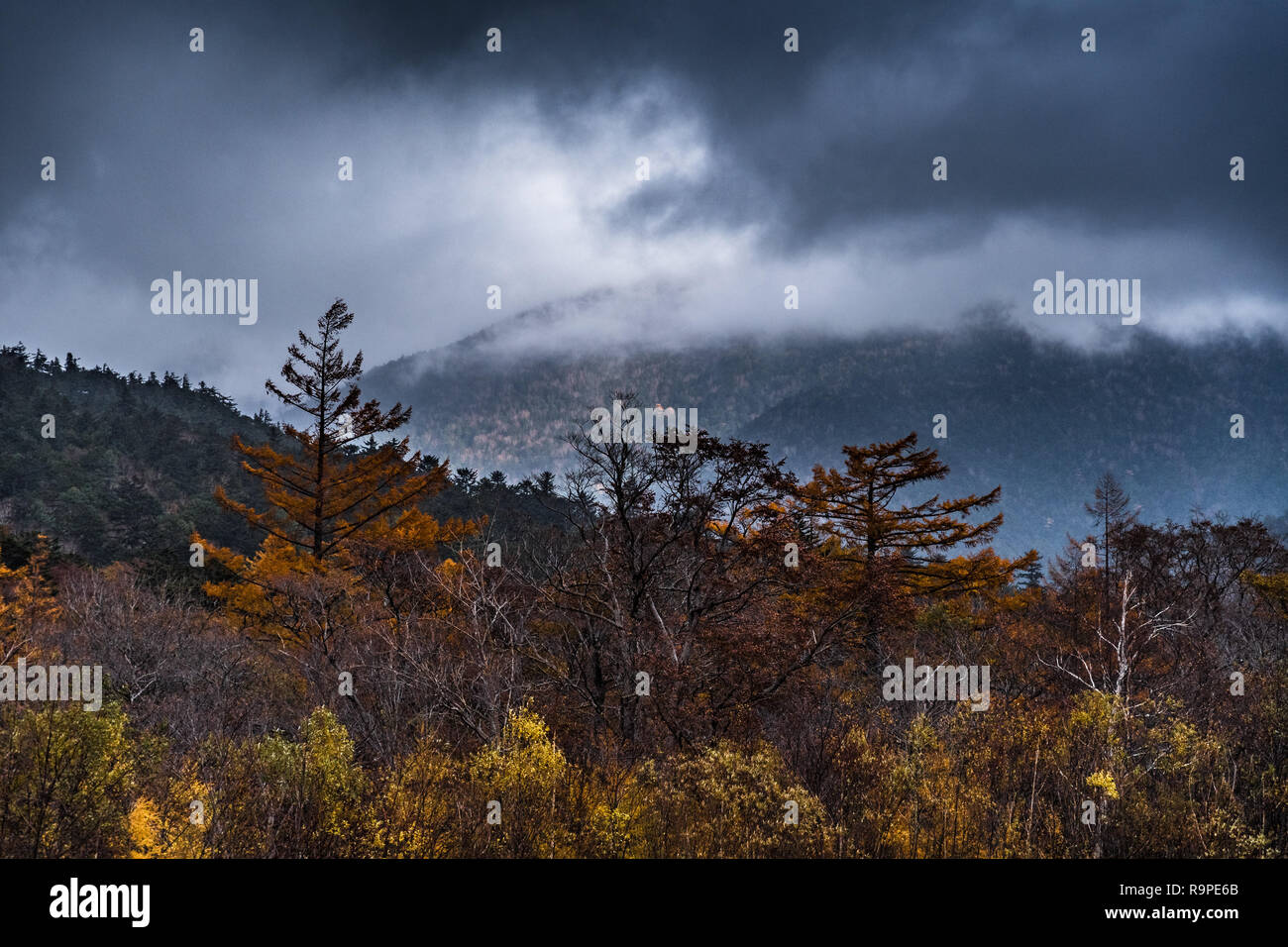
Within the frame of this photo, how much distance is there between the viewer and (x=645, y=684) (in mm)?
11219

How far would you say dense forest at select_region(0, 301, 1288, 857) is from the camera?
6297 millimetres

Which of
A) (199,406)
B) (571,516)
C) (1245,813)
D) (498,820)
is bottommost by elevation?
(1245,813)

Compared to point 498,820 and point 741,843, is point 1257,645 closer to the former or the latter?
point 741,843

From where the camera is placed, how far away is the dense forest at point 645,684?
20.7ft

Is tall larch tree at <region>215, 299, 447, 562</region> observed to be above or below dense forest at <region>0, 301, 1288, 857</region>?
above

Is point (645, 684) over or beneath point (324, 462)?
beneath

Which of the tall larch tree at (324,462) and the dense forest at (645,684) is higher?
the tall larch tree at (324,462)

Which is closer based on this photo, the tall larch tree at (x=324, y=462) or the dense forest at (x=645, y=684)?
the dense forest at (x=645, y=684)

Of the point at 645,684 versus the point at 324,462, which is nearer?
the point at 645,684

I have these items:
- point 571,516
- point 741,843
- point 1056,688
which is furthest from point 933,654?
point 741,843

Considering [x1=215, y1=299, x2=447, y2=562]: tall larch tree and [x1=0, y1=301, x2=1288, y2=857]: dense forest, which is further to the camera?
[x1=215, y1=299, x2=447, y2=562]: tall larch tree
